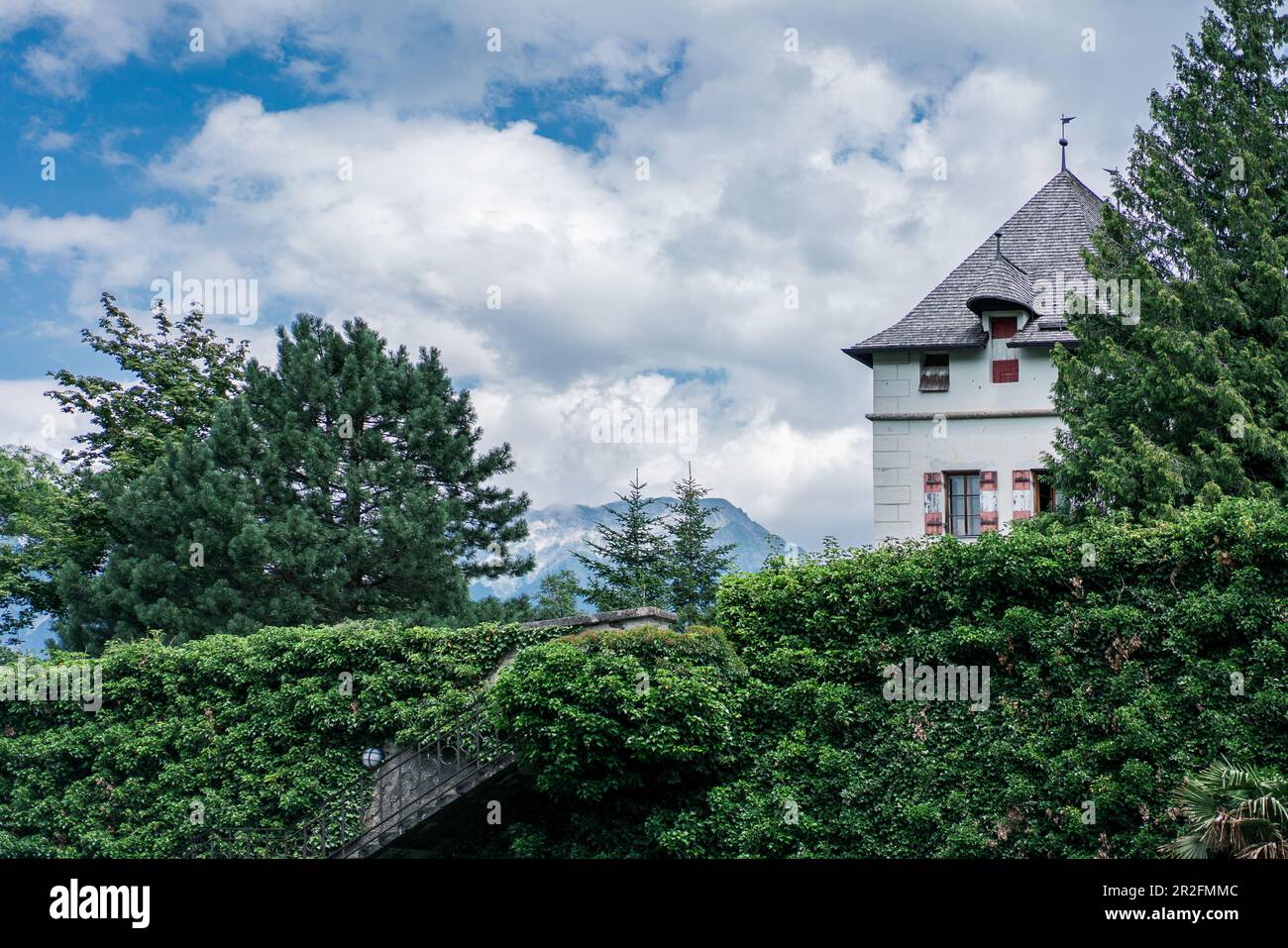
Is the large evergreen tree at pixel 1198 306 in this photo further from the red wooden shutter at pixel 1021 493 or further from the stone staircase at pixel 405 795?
the stone staircase at pixel 405 795

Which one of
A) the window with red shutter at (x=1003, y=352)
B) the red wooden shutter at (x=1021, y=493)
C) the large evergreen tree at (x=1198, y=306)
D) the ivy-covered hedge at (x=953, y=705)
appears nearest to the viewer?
the ivy-covered hedge at (x=953, y=705)

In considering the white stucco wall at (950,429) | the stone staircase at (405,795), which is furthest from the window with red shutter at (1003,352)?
the stone staircase at (405,795)

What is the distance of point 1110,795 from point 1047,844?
891mm

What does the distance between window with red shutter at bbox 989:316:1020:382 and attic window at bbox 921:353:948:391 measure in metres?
1.14

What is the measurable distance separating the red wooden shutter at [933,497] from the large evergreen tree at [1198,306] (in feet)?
23.4

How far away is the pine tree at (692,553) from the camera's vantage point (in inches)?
1759

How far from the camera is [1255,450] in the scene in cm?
1925

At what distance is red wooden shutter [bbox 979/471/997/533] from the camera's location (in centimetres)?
2925

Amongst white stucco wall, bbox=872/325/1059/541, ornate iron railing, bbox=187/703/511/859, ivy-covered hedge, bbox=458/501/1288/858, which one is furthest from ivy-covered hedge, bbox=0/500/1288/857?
white stucco wall, bbox=872/325/1059/541

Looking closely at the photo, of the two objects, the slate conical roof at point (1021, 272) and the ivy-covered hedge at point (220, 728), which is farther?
the slate conical roof at point (1021, 272)

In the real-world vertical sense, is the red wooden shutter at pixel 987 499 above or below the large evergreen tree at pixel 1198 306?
below

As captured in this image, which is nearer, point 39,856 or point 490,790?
point 490,790

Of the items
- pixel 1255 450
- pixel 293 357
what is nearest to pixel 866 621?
pixel 1255 450
